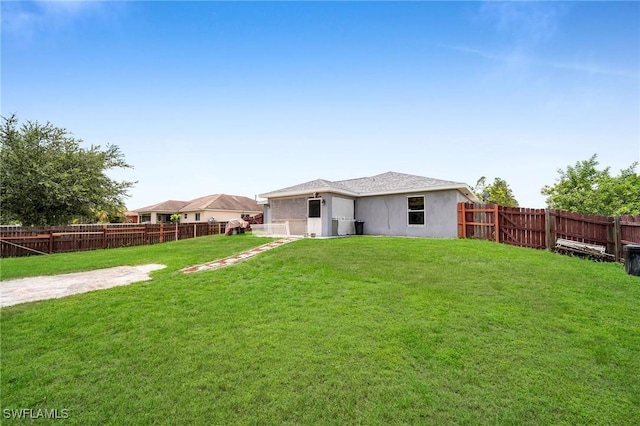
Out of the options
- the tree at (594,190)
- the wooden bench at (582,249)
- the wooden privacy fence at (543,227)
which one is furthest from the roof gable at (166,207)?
the tree at (594,190)

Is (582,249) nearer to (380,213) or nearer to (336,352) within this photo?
(380,213)

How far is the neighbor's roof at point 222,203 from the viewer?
33325mm

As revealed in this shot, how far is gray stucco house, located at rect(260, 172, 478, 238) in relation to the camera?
554 inches

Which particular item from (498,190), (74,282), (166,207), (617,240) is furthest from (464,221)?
(166,207)

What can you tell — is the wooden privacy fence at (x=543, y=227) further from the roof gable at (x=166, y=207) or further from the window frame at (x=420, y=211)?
the roof gable at (x=166, y=207)

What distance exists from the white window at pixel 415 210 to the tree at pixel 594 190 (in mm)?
19277

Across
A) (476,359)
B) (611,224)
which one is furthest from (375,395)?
(611,224)

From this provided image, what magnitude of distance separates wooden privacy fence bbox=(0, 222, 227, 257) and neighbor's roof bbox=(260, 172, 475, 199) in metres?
7.68

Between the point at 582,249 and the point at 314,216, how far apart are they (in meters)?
11.1

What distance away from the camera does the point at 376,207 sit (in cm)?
1625

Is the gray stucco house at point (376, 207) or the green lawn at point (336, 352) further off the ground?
the gray stucco house at point (376, 207)

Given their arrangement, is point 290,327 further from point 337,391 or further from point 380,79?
point 380,79

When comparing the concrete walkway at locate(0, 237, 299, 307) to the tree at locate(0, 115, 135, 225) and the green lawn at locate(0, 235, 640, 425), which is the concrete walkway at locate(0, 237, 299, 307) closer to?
the green lawn at locate(0, 235, 640, 425)

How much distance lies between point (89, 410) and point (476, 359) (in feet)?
13.8
